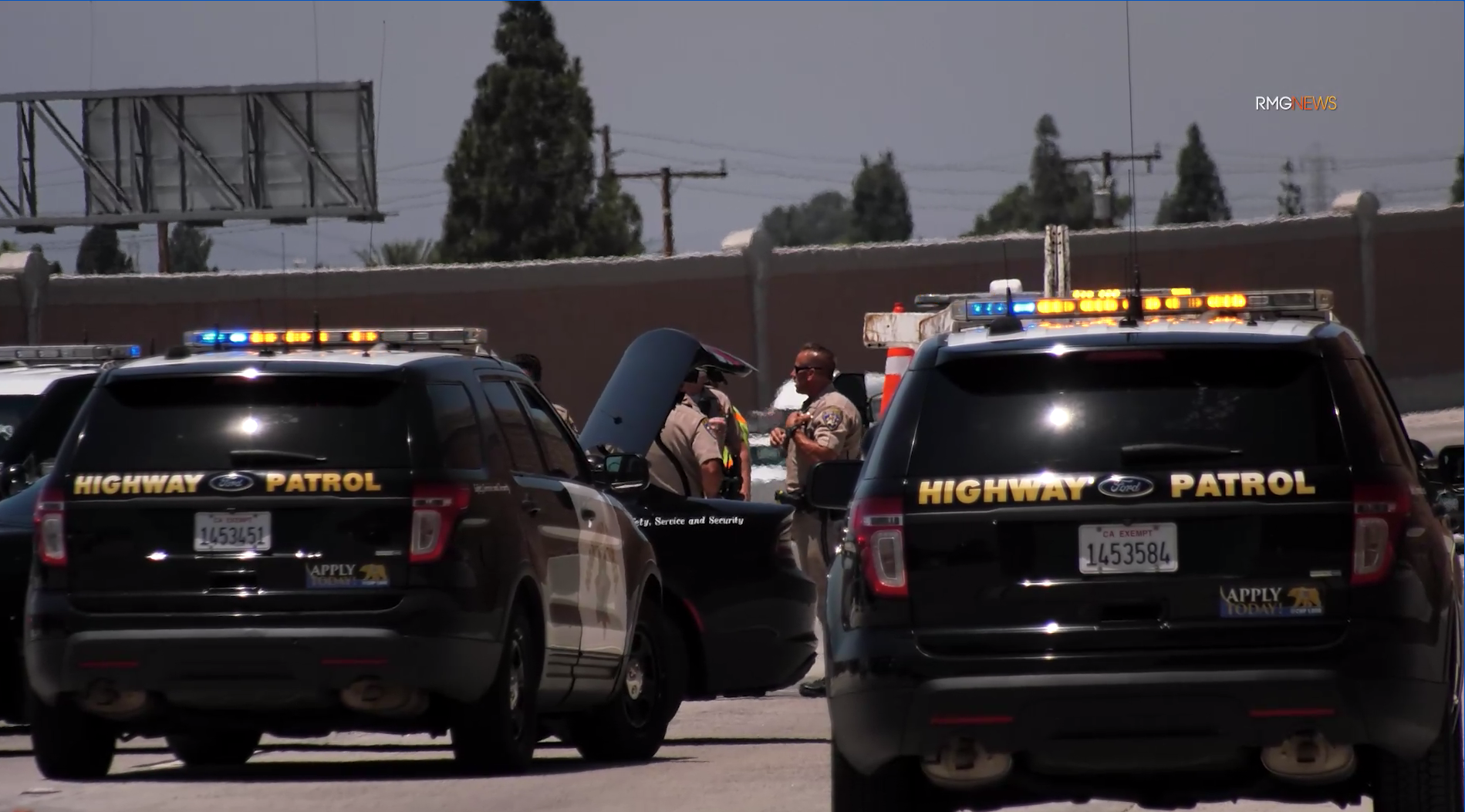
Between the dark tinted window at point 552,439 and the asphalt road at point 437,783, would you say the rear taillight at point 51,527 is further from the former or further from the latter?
the dark tinted window at point 552,439

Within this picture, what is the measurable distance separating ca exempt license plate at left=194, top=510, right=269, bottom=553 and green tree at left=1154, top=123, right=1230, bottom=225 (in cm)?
15654

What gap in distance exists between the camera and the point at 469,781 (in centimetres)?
988

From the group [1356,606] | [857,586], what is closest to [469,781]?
[857,586]

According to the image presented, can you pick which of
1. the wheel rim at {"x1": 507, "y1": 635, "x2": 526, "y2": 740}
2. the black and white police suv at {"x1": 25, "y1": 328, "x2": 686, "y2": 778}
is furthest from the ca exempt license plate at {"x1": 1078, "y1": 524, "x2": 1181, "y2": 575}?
the wheel rim at {"x1": 507, "y1": 635, "x2": 526, "y2": 740}

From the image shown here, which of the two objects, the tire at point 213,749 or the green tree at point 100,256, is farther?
the green tree at point 100,256

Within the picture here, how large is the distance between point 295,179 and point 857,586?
51.6 meters

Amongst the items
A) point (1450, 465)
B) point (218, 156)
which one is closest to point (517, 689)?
point (1450, 465)

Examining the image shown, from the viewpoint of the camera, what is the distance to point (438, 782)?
393 inches

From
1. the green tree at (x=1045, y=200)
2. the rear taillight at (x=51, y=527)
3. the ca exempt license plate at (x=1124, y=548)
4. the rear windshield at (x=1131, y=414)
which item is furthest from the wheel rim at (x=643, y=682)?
the green tree at (x=1045, y=200)

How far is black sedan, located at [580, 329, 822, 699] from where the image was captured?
39.2ft

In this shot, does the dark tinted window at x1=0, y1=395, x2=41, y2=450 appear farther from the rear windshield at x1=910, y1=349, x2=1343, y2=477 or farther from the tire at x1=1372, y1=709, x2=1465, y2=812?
the tire at x1=1372, y1=709, x2=1465, y2=812

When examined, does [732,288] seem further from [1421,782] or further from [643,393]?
[1421,782]

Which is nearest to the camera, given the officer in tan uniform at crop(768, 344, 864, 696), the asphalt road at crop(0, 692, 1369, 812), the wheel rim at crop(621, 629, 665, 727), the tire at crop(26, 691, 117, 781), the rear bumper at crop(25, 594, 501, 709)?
the asphalt road at crop(0, 692, 1369, 812)

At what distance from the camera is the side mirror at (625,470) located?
448 inches
